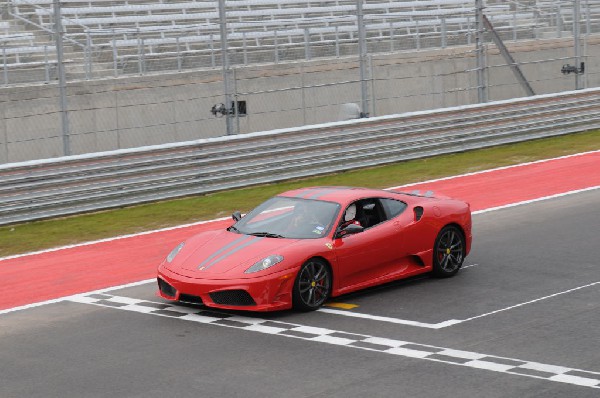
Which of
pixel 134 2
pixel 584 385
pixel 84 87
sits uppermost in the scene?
pixel 134 2

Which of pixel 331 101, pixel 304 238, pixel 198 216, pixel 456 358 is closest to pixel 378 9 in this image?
pixel 331 101

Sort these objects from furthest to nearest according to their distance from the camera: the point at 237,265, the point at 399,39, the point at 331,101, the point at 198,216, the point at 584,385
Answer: the point at 399,39
the point at 331,101
the point at 198,216
the point at 237,265
the point at 584,385

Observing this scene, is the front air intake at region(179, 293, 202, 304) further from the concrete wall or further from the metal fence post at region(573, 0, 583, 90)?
the metal fence post at region(573, 0, 583, 90)

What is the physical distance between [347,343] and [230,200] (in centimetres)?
917

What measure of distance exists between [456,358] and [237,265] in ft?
9.07

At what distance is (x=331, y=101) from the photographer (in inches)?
927

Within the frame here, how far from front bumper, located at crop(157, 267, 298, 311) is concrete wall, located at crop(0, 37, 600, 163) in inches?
314

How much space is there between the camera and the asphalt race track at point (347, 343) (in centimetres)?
929

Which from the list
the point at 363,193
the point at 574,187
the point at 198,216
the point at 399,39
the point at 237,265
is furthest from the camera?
the point at 399,39

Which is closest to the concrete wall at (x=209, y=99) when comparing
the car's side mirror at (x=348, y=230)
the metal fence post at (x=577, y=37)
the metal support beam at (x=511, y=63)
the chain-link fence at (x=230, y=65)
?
the chain-link fence at (x=230, y=65)

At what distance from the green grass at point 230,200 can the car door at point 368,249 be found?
548 cm

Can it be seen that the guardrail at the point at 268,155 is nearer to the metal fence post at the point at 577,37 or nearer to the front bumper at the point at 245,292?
the metal fence post at the point at 577,37

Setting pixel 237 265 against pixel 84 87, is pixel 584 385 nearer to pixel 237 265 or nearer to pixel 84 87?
pixel 237 265

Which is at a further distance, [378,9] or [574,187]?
[378,9]
